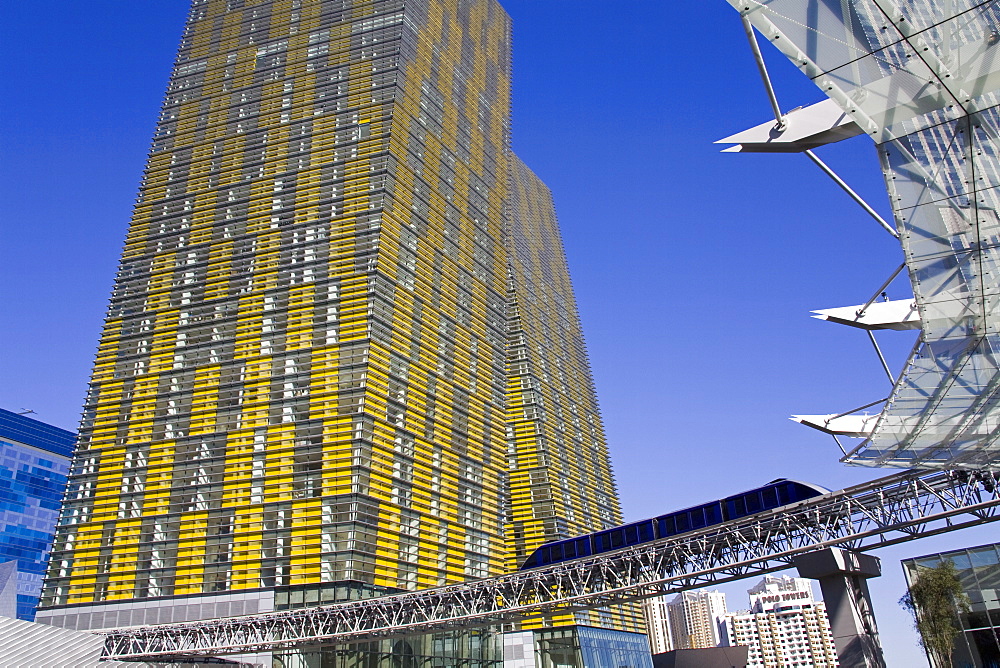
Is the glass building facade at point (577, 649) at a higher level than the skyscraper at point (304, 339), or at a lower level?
lower

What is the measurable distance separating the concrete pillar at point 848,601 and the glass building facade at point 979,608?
1213 centimetres

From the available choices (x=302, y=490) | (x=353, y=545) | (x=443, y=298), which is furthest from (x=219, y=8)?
(x=353, y=545)

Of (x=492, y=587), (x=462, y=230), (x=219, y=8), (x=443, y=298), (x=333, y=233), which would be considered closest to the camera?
(x=492, y=587)

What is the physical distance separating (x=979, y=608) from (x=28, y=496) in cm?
15924

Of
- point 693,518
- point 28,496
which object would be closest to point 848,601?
point 693,518

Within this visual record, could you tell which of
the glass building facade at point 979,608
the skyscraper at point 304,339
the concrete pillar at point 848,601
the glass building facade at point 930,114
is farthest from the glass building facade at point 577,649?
the glass building facade at point 930,114

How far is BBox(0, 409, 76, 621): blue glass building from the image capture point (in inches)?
5586

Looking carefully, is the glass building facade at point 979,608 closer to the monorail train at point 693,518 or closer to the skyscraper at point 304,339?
the monorail train at point 693,518

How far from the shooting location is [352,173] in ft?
263

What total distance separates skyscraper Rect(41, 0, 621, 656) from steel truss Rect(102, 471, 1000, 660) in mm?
7725

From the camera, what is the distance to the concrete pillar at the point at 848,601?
38281 mm

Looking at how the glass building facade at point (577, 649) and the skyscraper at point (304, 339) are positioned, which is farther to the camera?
the glass building facade at point (577, 649)

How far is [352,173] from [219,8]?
4192cm

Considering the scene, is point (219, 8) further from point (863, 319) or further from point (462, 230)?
point (863, 319)
